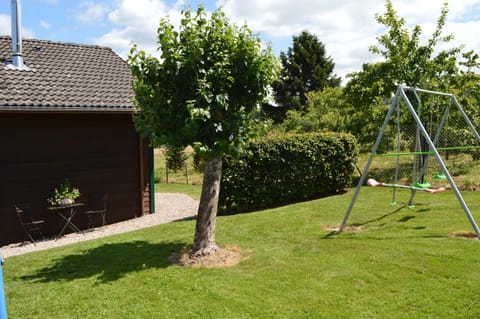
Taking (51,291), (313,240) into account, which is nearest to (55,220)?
(51,291)

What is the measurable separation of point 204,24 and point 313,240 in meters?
3.95

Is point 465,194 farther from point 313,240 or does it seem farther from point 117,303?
point 117,303

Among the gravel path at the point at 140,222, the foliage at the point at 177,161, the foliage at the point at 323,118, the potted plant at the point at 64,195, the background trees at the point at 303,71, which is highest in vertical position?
the background trees at the point at 303,71

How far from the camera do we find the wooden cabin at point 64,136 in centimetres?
800

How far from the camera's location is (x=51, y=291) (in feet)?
16.5

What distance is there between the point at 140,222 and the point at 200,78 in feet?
17.3

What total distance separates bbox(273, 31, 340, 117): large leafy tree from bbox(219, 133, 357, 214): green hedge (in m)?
22.7

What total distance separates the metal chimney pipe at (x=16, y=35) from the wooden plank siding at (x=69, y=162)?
1.96 metres

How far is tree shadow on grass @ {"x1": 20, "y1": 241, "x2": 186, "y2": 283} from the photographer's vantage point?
18.4ft

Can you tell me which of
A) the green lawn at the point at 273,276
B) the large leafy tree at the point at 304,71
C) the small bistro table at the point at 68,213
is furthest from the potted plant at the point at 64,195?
the large leafy tree at the point at 304,71

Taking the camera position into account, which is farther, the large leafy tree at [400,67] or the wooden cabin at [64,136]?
the large leafy tree at [400,67]

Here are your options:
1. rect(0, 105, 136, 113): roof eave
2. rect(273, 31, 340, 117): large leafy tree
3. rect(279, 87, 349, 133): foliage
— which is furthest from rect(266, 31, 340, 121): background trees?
rect(0, 105, 136, 113): roof eave

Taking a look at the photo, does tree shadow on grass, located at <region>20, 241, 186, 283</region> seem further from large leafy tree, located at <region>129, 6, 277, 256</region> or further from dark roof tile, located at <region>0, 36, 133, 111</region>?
dark roof tile, located at <region>0, 36, 133, 111</region>

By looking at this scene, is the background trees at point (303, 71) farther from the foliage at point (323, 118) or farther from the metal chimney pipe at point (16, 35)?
the metal chimney pipe at point (16, 35)
